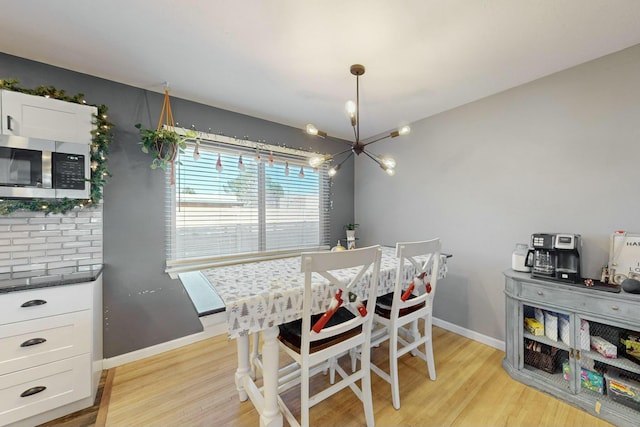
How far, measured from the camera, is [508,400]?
1675 millimetres

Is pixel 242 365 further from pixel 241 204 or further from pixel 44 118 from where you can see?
pixel 44 118

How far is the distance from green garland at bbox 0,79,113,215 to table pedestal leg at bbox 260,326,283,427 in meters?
1.79

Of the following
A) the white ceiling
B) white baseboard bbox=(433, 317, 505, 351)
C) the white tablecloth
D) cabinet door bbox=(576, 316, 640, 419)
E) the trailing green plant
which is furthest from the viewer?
white baseboard bbox=(433, 317, 505, 351)

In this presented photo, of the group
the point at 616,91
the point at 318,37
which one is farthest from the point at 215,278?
the point at 616,91

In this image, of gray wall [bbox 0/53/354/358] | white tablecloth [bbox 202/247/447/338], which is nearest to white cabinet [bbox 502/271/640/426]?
white tablecloth [bbox 202/247/447/338]

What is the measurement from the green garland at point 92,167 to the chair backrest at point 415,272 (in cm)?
234

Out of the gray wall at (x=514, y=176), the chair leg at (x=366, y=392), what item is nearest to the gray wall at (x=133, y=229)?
the chair leg at (x=366, y=392)

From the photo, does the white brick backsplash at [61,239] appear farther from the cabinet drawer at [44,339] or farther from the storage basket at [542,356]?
the storage basket at [542,356]

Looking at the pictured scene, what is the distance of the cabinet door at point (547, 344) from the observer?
1709 millimetres

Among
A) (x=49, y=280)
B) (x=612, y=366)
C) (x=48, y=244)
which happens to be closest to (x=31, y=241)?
(x=48, y=244)

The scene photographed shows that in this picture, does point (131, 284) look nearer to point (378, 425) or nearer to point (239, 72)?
point (239, 72)

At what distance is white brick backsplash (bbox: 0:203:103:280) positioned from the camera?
1693mm

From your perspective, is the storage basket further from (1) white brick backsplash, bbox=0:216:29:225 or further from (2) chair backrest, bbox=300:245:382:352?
(1) white brick backsplash, bbox=0:216:29:225

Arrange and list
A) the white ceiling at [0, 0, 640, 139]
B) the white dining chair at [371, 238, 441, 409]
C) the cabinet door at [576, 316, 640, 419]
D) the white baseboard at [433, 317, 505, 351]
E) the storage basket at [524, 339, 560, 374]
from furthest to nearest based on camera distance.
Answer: the white baseboard at [433, 317, 505, 351] → the storage basket at [524, 339, 560, 374] → the white dining chair at [371, 238, 441, 409] → the cabinet door at [576, 316, 640, 419] → the white ceiling at [0, 0, 640, 139]
